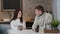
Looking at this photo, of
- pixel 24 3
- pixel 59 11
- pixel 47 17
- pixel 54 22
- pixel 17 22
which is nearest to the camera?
pixel 54 22

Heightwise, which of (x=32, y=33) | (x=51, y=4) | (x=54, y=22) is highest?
(x=51, y=4)

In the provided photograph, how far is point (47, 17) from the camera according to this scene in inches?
105

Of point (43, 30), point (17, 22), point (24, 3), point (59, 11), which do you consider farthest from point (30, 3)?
point (43, 30)

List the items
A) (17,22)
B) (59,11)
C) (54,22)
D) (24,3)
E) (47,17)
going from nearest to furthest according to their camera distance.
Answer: (54,22), (47,17), (17,22), (59,11), (24,3)

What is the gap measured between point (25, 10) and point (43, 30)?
2.23 metres

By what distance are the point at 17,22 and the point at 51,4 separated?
189 centimetres

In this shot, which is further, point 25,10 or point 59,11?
point 25,10

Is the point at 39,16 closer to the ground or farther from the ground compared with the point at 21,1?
closer to the ground

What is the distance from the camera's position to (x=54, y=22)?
2264 millimetres

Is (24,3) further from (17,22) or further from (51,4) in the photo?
(17,22)

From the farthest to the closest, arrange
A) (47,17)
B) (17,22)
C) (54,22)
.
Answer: (17,22), (47,17), (54,22)

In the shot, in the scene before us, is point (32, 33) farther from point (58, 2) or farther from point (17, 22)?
point (58, 2)

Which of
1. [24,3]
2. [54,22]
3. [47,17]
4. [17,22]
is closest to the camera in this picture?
[54,22]

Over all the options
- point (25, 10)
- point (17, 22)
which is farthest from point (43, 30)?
point (25, 10)
